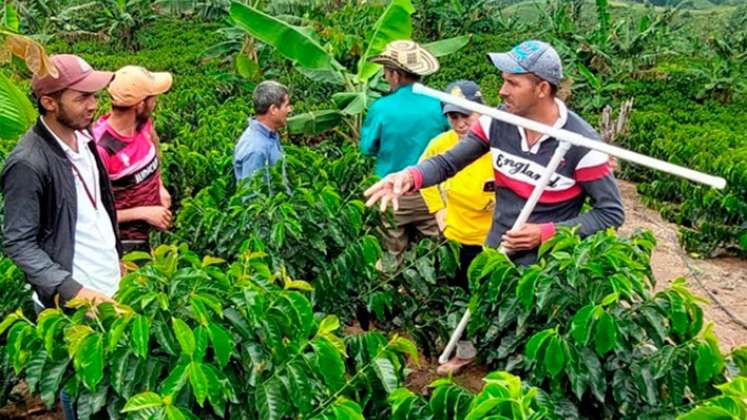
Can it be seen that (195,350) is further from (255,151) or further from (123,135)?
(255,151)

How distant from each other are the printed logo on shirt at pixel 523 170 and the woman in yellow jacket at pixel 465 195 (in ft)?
1.91

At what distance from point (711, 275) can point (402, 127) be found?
141 inches

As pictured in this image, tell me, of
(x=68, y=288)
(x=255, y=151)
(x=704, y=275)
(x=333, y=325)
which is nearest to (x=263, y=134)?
(x=255, y=151)

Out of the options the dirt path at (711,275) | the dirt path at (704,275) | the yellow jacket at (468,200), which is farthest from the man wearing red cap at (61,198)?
the dirt path at (711,275)

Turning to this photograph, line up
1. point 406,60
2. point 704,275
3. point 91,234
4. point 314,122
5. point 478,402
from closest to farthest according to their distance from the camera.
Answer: point 478,402, point 91,234, point 406,60, point 314,122, point 704,275

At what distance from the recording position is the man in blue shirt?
4.23 meters

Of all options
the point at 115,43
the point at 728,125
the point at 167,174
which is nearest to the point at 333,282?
the point at 167,174

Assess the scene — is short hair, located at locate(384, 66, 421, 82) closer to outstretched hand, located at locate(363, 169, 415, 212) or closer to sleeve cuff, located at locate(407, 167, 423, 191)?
sleeve cuff, located at locate(407, 167, 423, 191)

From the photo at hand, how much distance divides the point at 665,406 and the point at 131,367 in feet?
5.61

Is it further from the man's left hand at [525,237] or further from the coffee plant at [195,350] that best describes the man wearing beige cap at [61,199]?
the man's left hand at [525,237]

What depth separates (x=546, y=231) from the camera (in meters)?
3.14

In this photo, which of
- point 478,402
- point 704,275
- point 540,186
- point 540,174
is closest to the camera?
point 478,402

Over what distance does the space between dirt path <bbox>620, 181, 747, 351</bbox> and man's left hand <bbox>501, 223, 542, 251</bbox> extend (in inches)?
113

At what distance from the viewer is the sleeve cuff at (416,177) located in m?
3.23
